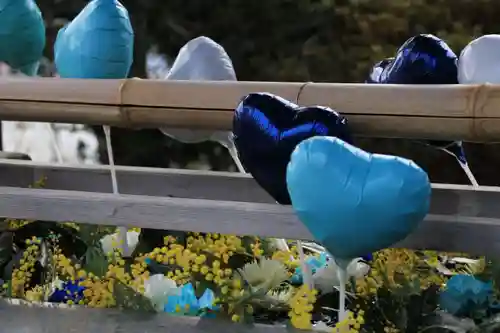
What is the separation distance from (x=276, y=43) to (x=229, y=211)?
3152mm

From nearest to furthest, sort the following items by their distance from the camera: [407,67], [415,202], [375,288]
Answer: [415,202] < [407,67] < [375,288]

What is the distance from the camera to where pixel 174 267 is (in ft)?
5.09

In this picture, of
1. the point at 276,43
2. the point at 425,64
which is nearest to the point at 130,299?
the point at 425,64

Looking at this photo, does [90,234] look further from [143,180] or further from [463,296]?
[463,296]

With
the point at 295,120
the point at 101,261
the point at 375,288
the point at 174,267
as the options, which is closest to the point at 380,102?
the point at 295,120

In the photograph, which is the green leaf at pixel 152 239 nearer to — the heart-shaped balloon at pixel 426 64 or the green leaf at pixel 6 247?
the green leaf at pixel 6 247

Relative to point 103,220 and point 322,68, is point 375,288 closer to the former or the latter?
point 103,220

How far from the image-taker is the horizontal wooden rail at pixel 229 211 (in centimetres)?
107

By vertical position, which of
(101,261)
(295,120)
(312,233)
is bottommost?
(101,261)

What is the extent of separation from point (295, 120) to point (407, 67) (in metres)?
0.23

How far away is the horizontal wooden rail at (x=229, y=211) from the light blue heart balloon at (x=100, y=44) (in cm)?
23

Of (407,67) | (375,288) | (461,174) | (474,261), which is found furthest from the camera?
(461,174)

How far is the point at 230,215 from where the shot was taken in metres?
1.14

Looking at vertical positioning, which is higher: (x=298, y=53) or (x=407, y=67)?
(x=407, y=67)
